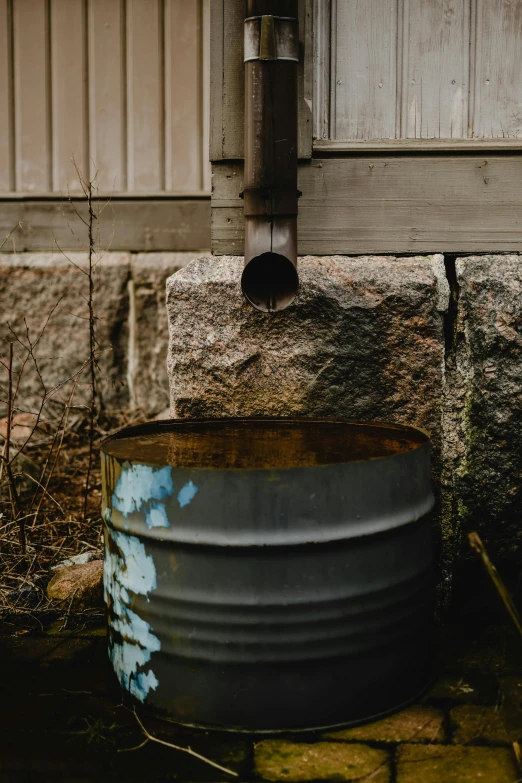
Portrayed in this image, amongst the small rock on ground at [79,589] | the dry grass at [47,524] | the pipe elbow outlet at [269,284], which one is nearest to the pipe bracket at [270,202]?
the pipe elbow outlet at [269,284]

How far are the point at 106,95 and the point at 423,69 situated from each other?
270cm

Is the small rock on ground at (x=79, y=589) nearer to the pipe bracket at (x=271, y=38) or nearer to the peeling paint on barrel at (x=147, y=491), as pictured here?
the peeling paint on barrel at (x=147, y=491)

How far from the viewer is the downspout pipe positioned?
2.70 meters

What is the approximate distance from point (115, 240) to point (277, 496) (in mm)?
3390

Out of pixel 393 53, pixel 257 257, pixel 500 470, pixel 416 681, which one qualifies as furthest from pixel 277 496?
pixel 393 53

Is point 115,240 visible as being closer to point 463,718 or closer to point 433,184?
point 433,184

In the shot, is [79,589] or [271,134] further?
[79,589]

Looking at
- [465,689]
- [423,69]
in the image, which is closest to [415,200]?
[423,69]

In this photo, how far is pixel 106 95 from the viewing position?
5.00 meters

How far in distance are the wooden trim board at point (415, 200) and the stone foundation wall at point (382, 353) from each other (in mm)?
102

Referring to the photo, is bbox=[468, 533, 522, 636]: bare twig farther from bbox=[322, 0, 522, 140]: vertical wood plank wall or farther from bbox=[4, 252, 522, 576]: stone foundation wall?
bbox=[322, 0, 522, 140]: vertical wood plank wall

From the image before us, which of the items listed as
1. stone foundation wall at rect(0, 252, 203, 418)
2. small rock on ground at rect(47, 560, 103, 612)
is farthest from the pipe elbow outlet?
stone foundation wall at rect(0, 252, 203, 418)

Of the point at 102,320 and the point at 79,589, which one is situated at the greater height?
the point at 102,320

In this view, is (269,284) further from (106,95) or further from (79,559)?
(106,95)
